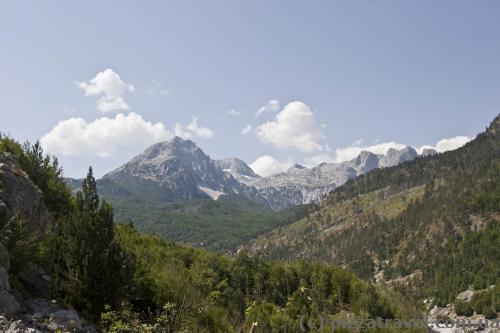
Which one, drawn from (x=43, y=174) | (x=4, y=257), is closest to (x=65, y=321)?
(x=4, y=257)

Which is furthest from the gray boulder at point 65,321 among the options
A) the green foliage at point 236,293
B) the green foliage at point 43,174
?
the green foliage at point 43,174

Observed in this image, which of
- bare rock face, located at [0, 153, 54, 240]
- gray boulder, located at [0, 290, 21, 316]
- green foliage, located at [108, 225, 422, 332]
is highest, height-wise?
bare rock face, located at [0, 153, 54, 240]

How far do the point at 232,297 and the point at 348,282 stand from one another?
2304cm

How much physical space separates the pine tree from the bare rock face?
3.09m

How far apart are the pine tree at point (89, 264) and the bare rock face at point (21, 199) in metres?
3.09

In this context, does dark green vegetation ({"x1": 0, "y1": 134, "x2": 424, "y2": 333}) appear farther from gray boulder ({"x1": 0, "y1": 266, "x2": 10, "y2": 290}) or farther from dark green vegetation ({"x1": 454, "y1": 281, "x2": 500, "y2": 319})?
dark green vegetation ({"x1": 454, "y1": 281, "x2": 500, "y2": 319})

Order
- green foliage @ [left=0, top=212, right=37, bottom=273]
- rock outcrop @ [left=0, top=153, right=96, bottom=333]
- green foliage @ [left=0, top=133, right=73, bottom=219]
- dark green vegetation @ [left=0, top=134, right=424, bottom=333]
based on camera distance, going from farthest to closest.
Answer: green foliage @ [left=0, top=133, right=73, bottom=219], dark green vegetation @ [left=0, top=134, right=424, bottom=333], green foliage @ [left=0, top=212, right=37, bottom=273], rock outcrop @ [left=0, top=153, right=96, bottom=333]

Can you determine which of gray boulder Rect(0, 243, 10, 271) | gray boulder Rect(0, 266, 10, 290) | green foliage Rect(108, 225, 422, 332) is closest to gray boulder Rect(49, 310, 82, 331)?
gray boulder Rect(0, 266, 10, 290)

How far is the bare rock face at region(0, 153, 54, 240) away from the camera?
89.4 feet

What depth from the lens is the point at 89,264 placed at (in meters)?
25.0

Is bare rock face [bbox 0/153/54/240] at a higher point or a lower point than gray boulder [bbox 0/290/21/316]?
higher

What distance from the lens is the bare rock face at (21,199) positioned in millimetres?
27250

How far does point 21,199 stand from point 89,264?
8.42 m

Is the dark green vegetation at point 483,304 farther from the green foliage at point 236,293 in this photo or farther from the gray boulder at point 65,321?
the gray boulder at point 65,321
